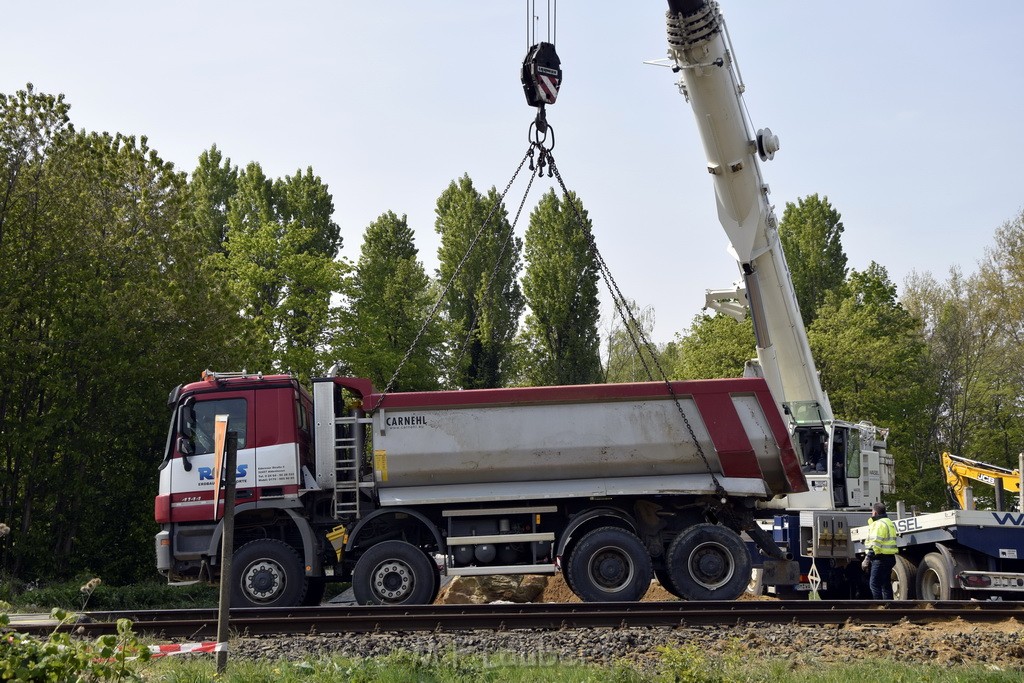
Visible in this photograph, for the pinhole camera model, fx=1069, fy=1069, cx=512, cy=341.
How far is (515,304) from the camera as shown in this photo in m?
47.6

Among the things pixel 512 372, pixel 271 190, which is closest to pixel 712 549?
pixel 512 372

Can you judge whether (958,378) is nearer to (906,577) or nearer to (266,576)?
(906,577)

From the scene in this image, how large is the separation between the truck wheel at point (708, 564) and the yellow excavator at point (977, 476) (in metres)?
6.04

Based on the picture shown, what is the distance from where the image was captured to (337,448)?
14.0 metres

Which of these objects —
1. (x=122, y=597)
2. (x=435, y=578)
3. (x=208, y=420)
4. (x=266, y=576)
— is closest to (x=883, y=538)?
(x=435, y=578)

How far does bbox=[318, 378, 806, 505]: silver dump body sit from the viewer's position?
45.0 ft

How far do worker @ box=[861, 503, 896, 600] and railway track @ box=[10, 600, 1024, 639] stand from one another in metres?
2.85

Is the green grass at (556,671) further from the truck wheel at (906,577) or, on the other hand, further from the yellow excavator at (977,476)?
the yellow excavator at (977,476)

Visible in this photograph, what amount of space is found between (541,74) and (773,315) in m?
7.43

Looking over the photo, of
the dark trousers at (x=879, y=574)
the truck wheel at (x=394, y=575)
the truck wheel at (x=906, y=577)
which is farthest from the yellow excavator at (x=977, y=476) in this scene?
the truck wheel at (x=394, y=575)

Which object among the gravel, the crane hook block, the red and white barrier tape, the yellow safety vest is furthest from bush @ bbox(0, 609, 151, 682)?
the yellow safety vest

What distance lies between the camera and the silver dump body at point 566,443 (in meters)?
13.7

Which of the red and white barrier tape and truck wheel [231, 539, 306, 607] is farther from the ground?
truck wheel [231, 539, 306, 607]

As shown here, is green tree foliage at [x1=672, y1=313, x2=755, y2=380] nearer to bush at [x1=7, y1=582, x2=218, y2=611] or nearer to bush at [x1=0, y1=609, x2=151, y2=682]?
bush at [x1=7, y1=582, x2=218, y2=611]
